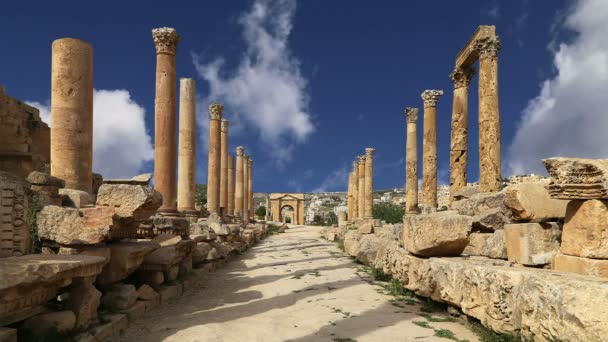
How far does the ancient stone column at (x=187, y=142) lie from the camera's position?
15.2 metres

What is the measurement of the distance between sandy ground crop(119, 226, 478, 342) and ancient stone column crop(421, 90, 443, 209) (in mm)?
10559

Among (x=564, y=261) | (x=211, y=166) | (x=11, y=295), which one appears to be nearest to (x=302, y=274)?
(x=564, y=261)

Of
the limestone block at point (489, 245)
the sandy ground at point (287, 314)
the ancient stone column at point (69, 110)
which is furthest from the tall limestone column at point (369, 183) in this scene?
the ancient stone column at point (69, 110)

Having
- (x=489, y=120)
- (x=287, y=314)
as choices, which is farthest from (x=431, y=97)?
(x=287, y=314)

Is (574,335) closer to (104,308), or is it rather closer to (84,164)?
(104,308)

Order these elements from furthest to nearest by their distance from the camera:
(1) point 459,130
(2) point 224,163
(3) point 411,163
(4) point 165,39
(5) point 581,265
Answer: (2) point 224,163, (3) point 411,163, (1) point 459,130, (4) point 165,39, (5) point 581,265

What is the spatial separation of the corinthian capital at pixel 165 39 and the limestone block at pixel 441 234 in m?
9.54

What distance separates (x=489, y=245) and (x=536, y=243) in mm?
1563

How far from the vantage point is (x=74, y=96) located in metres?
8.10

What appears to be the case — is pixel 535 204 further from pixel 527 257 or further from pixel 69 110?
pixel 69 110

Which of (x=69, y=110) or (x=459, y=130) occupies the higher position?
(x=459, y=130)

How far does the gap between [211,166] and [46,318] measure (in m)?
17.9

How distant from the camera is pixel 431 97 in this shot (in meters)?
19.5

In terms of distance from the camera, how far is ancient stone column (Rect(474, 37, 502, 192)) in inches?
518
